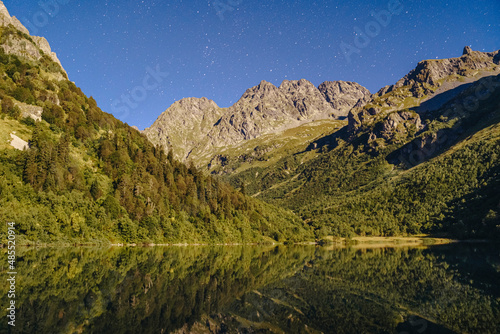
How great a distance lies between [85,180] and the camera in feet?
290

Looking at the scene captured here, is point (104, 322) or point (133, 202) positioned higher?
point (133, 202)

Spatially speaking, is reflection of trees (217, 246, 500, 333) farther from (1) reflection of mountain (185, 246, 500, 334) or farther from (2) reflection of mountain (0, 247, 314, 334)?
(2) reflection of mountain (0, 247, 314, 334)

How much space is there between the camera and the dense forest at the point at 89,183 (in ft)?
237

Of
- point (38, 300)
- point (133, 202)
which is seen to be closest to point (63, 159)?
point (133, 202)

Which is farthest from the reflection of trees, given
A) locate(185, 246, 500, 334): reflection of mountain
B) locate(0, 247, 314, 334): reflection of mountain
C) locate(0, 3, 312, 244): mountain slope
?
locate(0, 3, 312, 244): mountain slope

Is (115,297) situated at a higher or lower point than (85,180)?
lower

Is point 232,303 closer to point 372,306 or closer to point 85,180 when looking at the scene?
point 372,306

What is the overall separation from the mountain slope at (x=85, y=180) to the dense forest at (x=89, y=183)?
27 cm

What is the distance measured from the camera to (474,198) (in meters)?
198

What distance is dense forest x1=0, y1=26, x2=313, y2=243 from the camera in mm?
72375

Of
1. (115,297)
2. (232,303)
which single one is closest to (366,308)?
(232,303)

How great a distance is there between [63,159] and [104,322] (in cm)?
7891

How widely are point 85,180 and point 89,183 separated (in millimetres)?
1482

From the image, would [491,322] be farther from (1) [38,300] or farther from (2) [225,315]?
(1) [38,300]
